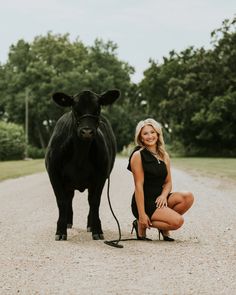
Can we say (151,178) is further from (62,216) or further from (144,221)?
(62,216)

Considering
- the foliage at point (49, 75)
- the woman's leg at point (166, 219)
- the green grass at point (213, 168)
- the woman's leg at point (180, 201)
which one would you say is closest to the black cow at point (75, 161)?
the woman's leg at point (166, 219)

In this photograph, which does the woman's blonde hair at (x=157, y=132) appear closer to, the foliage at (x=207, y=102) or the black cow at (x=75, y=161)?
the black cow at (x=75, y=161)

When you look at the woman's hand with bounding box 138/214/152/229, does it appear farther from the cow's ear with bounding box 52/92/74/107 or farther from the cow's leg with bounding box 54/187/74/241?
the cow's ear with bounding box 52/92/74/107

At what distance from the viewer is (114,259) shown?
601 centimetres

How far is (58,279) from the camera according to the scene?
510 cm

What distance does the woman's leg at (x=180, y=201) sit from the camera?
720 centimetres

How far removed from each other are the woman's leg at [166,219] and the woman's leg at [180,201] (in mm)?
137

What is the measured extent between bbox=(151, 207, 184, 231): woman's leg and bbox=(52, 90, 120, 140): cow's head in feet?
4.23

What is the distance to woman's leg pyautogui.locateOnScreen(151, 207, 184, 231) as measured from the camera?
23.0ft

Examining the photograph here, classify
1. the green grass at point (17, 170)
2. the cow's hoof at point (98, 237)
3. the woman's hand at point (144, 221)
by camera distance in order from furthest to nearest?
the green grass at point (17, 170), the cow's hoof at point (98, 237), the woman's hand at point (144, 221)

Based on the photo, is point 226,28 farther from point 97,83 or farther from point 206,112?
point 97,83

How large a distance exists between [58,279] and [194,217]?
5118 mm

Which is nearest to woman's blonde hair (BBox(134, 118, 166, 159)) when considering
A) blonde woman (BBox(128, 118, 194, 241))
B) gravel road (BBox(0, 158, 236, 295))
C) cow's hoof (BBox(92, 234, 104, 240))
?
blonde woman (BBox(128, 118, 194, 241))

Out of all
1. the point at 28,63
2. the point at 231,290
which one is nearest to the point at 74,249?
the point at 231,290
